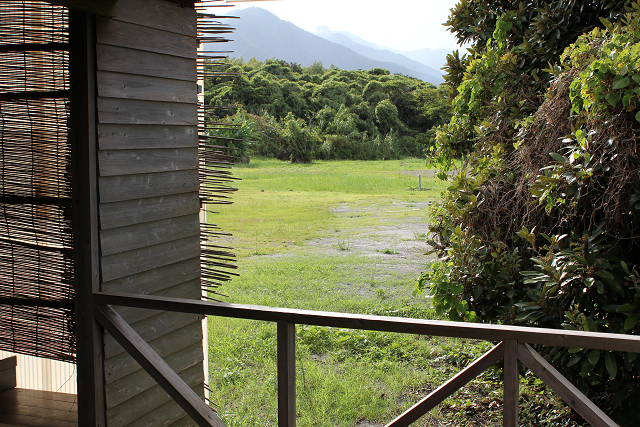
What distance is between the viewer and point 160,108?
2.33 metres

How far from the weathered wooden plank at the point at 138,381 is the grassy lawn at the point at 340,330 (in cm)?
121

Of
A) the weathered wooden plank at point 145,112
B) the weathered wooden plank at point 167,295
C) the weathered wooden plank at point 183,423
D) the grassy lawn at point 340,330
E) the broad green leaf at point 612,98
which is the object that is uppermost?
the broad green leaf at point 612,98

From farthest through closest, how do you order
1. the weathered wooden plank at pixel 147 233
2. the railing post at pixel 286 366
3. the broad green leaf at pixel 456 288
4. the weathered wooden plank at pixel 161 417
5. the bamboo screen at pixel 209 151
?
1. the broad green leaf at pixel 456 288
2. the bamboo screen at pixel 209 151
3. the weathered wooden plank at pixel 161 417
4. the weathered wooden plank at pixel 147 233
5. the railing post at pixel 286 366

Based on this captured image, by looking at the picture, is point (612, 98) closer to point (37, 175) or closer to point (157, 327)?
point (157, 327)

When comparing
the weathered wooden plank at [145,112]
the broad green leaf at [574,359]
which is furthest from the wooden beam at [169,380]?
the broad green leaf at [574,359]

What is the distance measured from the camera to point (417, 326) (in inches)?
55.7

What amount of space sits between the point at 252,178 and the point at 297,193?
3.28 meters

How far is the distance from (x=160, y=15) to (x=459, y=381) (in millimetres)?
1979

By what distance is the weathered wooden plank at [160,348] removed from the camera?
6.87ft

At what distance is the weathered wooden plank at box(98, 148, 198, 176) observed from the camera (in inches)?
80.6

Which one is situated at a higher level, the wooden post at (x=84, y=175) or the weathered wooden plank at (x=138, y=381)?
the wooden post at (x=84, y=175)

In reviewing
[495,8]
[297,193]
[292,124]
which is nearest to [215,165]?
[495,8]

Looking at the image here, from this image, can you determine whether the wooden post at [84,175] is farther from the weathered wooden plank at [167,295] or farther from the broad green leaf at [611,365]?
the broad green leaf at [611,365]

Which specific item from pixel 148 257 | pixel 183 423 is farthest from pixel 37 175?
pixel 183 423
